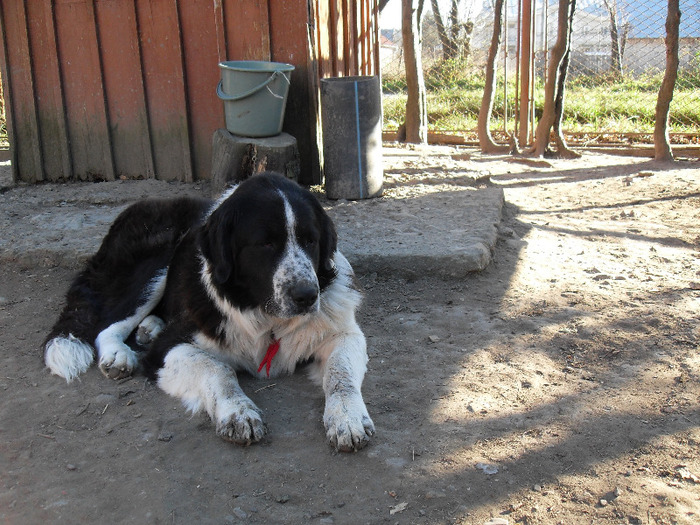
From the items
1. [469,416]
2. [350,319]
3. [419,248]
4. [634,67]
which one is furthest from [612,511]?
[634,67]

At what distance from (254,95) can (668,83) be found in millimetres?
5010

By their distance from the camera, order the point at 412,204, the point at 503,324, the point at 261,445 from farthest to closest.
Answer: the point at 412,204, the point at 503,324, the point at 261,445

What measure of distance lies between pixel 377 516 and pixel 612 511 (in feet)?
2.66

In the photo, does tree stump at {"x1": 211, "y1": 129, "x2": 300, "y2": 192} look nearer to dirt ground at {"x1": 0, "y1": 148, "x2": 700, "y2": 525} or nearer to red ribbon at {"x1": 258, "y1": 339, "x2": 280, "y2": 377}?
dirt ground at {"x1": 0, "y1": 148, "x2": 700, "y2": 525}

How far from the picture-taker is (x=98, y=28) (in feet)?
23.0

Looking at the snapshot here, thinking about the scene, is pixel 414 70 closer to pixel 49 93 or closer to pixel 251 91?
pixel 251 91

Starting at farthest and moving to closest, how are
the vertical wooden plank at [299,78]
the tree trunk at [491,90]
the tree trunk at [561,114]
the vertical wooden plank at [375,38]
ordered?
the vertical wooden plank at [375,38] → the tree trunk at [491,90] → the tree trunk at [561,114] → the vertical wooden plank at [299,78]

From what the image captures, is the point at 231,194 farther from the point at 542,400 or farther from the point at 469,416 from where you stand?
the point at 542,400

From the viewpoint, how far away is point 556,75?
28.9 feet

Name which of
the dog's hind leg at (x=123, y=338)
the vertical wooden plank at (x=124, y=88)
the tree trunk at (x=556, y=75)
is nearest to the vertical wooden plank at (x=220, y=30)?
the vertical wooden plank at (x=124, y=88)

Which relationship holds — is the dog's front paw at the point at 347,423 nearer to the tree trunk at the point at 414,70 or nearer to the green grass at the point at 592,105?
the tree trunk at the point at 414,70

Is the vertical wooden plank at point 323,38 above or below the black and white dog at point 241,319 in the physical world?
above

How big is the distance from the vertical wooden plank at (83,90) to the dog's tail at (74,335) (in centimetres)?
322

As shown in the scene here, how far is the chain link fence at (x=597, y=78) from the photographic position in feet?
34.3
